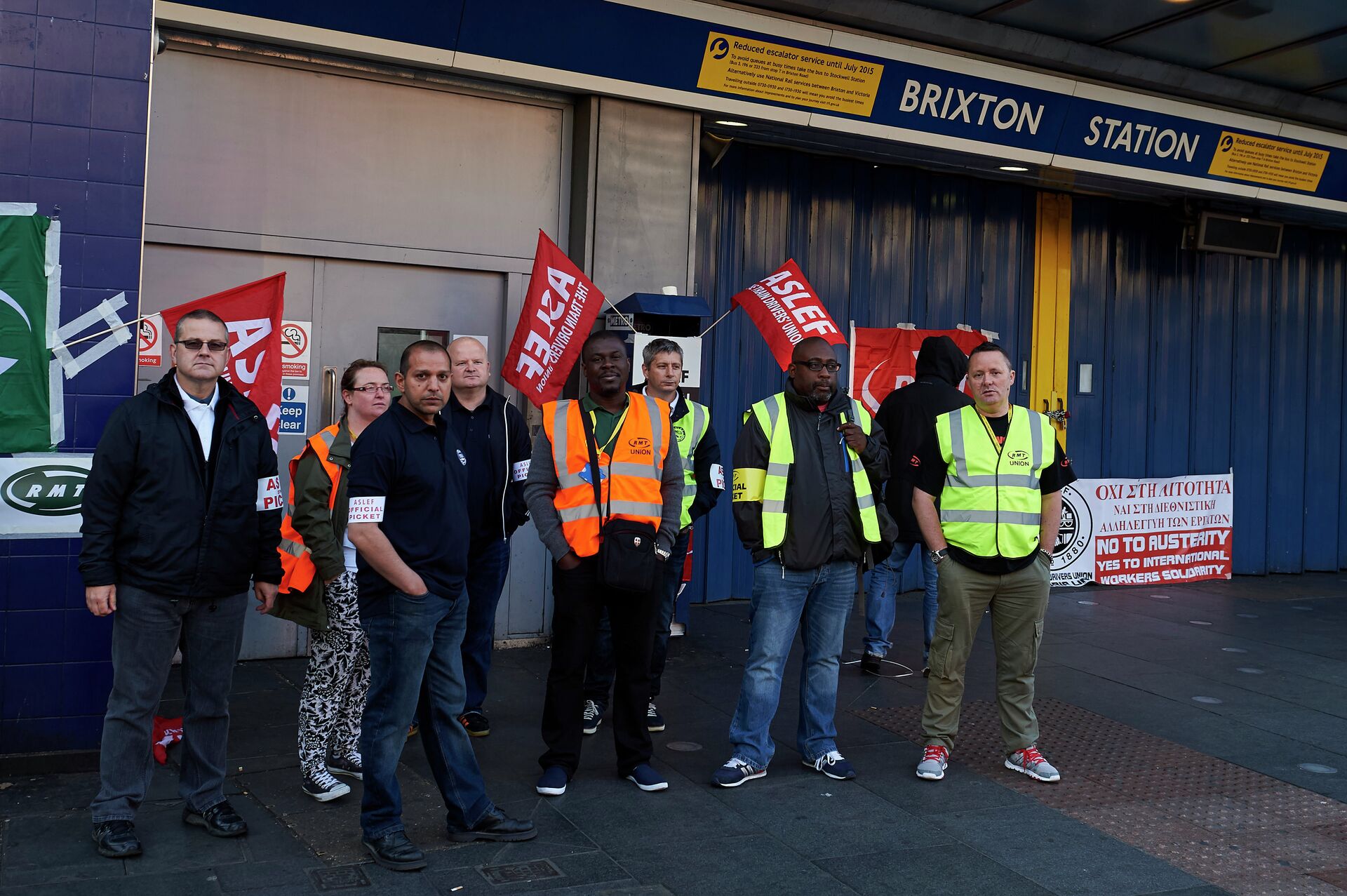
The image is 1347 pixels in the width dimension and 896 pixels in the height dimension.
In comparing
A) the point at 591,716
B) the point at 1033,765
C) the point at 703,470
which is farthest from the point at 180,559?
the point at 1033,765

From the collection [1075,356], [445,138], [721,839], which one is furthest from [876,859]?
[1075,356]

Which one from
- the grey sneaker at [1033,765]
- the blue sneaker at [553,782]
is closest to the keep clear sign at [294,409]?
the blue sneaker at [553,782]

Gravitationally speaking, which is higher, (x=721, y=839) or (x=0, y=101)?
(x=0, y=101)

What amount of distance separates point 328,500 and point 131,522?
871mm

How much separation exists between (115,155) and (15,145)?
0.40 meters

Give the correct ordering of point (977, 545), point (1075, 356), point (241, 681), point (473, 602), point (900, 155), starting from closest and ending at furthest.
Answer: point (977, 545) → point (473, 602) → point (241, 681) → point (900, 155) → point (1075, 356)

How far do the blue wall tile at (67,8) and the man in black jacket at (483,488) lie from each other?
2.19 meters

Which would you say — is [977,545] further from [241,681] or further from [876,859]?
[241,681]

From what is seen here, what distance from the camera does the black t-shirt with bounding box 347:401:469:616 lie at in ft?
13.9

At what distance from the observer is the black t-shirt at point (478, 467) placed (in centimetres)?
575

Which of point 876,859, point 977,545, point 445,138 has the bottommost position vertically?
point 876,859

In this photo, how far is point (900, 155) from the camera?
383 inches

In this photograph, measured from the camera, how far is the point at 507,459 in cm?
596

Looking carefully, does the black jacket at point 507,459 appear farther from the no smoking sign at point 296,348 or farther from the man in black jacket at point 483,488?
the no smoking sign at point 296,348
